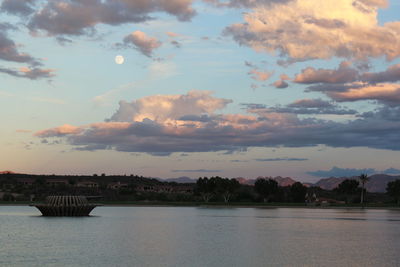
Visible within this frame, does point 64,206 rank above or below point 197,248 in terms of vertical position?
above

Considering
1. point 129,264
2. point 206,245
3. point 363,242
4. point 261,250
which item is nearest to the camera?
point 129,264

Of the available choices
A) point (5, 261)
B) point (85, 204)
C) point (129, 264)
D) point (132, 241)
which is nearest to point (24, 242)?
point (132, 241)

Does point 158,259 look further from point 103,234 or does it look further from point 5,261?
point 103,234

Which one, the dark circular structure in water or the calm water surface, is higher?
the dark circular structure in water

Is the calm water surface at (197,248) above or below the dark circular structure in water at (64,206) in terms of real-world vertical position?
below

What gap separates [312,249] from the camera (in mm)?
85375

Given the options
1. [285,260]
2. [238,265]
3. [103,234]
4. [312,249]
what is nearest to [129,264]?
[238,265]

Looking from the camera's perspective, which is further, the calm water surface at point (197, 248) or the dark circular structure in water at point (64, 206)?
the dark circular structure in water at point (64, 206)

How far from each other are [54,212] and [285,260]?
117 m

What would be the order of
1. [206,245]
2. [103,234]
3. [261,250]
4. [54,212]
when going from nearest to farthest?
1. [261,250]
2. [206,245]
3. [103,234]
4. [54,212]

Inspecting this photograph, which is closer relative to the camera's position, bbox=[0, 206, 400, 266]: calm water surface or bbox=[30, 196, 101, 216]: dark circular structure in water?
bbox=[0, 206, 400, 266]: calm water surface

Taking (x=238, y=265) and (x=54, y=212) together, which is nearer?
(x=238, y=265)

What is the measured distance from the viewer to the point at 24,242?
303 ft

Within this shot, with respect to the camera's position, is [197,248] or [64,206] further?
[64,206]
